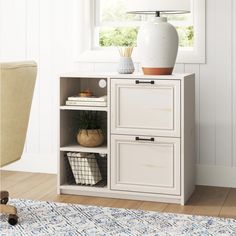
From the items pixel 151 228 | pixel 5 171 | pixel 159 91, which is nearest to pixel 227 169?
pixel 159 91

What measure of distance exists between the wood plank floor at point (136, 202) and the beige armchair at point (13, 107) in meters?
0.64

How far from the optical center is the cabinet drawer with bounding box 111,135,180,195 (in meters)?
3.58

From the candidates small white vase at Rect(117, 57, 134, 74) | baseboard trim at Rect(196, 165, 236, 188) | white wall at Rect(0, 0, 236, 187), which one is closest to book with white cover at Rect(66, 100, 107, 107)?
small white vase at Rect(117, 57, 134, 74)

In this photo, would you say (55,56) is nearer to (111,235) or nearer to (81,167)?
(81,167)

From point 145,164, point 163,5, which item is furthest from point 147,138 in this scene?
point 163,5

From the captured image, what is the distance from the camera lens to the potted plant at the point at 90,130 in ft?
12.6

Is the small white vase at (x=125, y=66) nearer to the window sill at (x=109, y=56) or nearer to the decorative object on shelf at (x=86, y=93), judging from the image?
the decorative object on shelf at (x=86, y=93)

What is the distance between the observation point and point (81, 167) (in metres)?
3.86

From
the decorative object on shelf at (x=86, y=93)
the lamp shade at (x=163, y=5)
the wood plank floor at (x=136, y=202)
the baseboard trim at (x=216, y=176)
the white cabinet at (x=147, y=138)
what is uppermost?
the lamp shade at (x=163, y=5)

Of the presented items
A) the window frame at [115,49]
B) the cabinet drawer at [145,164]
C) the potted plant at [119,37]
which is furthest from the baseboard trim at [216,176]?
the potted plant at [119,37]

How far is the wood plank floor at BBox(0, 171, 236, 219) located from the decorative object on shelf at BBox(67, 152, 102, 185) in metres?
0.14

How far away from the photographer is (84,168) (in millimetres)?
3852

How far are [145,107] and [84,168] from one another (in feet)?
2.03

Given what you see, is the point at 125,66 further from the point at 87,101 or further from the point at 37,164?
the point at 37,164
